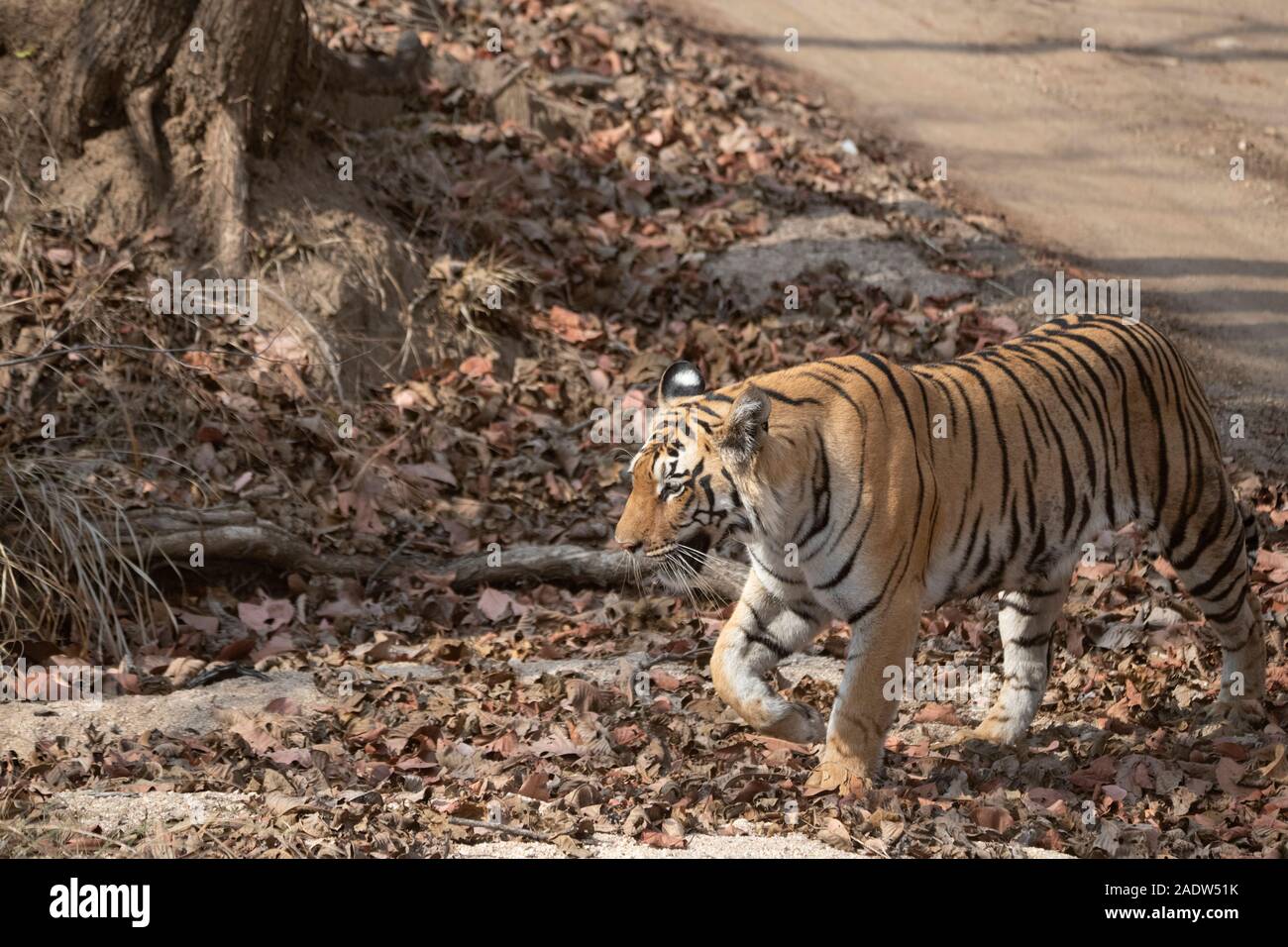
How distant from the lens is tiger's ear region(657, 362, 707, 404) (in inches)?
198

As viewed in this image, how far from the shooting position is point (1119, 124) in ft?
41.0

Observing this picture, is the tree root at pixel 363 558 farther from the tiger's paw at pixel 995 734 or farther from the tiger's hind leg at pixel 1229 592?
the tiger's hind leg at pixel 1229 592

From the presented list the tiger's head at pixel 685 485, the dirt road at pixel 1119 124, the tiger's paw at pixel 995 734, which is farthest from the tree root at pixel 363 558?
the dirt road at pixel 1119 124

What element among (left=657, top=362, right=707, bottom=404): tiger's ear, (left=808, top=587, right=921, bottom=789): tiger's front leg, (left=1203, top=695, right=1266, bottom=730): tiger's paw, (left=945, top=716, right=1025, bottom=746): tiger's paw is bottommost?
(left=945, top=716, right=1025, bottom=746): tiger's paw

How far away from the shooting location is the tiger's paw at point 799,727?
5.10 meters

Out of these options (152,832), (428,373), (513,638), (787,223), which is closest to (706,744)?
(513,638)

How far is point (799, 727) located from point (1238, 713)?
1.75 meters

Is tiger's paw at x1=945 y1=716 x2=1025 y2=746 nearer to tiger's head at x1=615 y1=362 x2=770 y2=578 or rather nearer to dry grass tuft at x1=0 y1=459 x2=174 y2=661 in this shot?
tiger's head at x1=615 y1=362 x2=770 y2=578

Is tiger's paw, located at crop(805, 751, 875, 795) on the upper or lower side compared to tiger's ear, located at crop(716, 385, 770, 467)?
lower

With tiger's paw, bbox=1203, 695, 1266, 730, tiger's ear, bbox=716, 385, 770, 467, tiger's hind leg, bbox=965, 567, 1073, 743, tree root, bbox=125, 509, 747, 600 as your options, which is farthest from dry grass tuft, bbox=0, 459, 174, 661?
tiger's paw, bbox=1203, 695, 1266, 730

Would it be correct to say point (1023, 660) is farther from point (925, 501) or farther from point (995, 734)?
point (925, 501)

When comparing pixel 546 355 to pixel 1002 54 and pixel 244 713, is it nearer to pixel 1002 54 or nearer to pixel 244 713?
pixel 244 713

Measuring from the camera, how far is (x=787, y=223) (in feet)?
33.7

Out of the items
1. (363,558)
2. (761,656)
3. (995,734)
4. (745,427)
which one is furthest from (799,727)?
(363,558)
